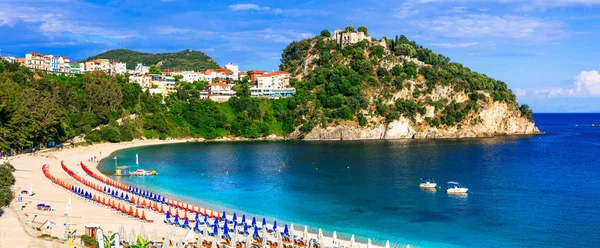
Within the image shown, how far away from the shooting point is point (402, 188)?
55906mm

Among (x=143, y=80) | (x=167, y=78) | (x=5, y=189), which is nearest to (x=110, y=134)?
(x=143, y=80)

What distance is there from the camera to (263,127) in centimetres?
12388

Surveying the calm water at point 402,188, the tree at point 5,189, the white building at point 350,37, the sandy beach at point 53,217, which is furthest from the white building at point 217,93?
the tree at point 5,189

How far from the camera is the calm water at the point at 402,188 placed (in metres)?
38.4

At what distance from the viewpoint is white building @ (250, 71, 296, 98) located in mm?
139250

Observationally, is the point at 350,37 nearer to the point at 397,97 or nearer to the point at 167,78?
the point at 397,97

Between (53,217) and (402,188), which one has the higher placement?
(53,217)

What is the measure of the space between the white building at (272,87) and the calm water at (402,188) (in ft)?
132

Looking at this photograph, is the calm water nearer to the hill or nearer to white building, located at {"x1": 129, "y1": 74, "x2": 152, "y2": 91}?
the hill

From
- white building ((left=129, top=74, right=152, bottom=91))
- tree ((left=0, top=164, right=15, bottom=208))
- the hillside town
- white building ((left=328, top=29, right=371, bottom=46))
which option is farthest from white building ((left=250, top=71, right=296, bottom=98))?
tree ((left=0, top=164, right=15, bottom=208))

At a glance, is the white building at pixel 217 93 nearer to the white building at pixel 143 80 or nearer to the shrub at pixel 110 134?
the white building at pixel 143 80

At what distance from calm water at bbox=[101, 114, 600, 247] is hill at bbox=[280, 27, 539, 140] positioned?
26291mm

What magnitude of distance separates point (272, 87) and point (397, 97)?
113 feet

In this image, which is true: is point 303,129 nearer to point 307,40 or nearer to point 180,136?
point 180,136
